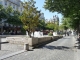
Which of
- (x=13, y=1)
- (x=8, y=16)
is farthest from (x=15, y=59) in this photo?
(x=13, y=1)

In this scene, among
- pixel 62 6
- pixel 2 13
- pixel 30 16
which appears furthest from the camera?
pixel 2 13

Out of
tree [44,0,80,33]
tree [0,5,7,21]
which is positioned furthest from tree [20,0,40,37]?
tree [0,5,7,21]

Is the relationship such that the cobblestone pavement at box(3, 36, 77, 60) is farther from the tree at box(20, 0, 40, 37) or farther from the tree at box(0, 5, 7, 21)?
the tree at box(0, 5, 7, 21)

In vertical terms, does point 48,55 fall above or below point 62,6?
below

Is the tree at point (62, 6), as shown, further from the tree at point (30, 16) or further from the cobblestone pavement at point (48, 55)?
the cobblestone pavement at point (48, 55)

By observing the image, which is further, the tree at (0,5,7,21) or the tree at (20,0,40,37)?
the tree at (0,5,7,21)

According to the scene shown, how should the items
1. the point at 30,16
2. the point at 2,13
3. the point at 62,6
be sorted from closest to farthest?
the point at 62,6
the point at 30,16
the point at 2,13

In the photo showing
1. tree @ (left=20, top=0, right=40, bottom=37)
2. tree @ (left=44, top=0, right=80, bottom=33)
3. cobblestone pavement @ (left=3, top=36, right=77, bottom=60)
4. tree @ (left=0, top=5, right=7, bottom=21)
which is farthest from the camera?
tree @ (left=0, top=5, right=7, bottom=21)

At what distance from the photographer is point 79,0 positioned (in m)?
23.1

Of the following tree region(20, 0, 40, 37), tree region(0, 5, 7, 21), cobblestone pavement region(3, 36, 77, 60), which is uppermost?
tree region(0, 5, 7, 21)

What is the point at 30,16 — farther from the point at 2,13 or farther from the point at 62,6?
the point at 2,13

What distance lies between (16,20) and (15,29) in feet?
45.3

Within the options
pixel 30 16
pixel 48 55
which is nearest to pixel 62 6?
pixel 30 16

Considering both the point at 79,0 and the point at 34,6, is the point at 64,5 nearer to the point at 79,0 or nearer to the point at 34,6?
the point at 79,0
